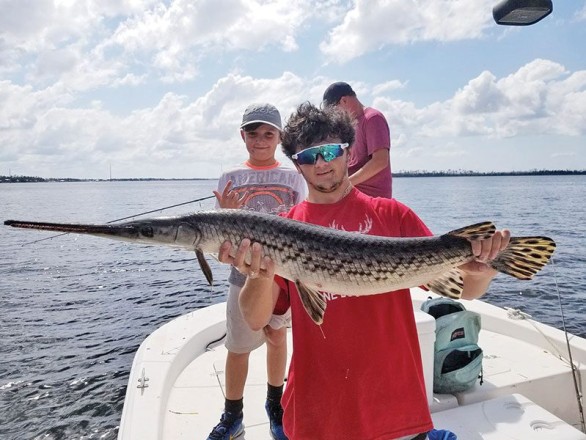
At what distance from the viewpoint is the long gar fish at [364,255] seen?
2986 millimetres

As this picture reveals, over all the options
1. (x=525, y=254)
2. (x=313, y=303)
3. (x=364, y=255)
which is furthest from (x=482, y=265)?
(x=313, y=303)

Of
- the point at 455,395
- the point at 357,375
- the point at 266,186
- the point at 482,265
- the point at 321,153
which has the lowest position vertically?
the point at 455,395

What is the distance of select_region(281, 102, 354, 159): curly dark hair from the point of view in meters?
3.10

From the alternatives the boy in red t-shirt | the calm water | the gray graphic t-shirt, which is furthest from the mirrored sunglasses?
the calm water

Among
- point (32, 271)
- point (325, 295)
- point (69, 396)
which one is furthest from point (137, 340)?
point (32, 271)

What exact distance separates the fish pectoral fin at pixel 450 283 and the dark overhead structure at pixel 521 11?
2.01 meters

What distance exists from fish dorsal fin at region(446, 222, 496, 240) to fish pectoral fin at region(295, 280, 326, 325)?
97 cm

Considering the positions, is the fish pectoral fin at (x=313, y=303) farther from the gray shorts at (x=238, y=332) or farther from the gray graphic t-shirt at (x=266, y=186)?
the gray graphic t-shirt at (x=266, y=186)

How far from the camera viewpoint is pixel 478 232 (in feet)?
9.87

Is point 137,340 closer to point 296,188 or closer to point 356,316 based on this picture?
point 296,188

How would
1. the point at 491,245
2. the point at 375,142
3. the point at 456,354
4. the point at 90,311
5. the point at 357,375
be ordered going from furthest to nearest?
the point at 90,311 < the point at 375,142 < the point at 456,354 < the point at 491,245 < the point at 357,375

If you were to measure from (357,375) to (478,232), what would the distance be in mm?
→ 1226

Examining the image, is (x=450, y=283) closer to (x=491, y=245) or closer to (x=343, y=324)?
(x=491, y=245)

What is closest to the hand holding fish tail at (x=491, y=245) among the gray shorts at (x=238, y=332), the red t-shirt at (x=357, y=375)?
the red t-shirt at (x=357, y=375)
